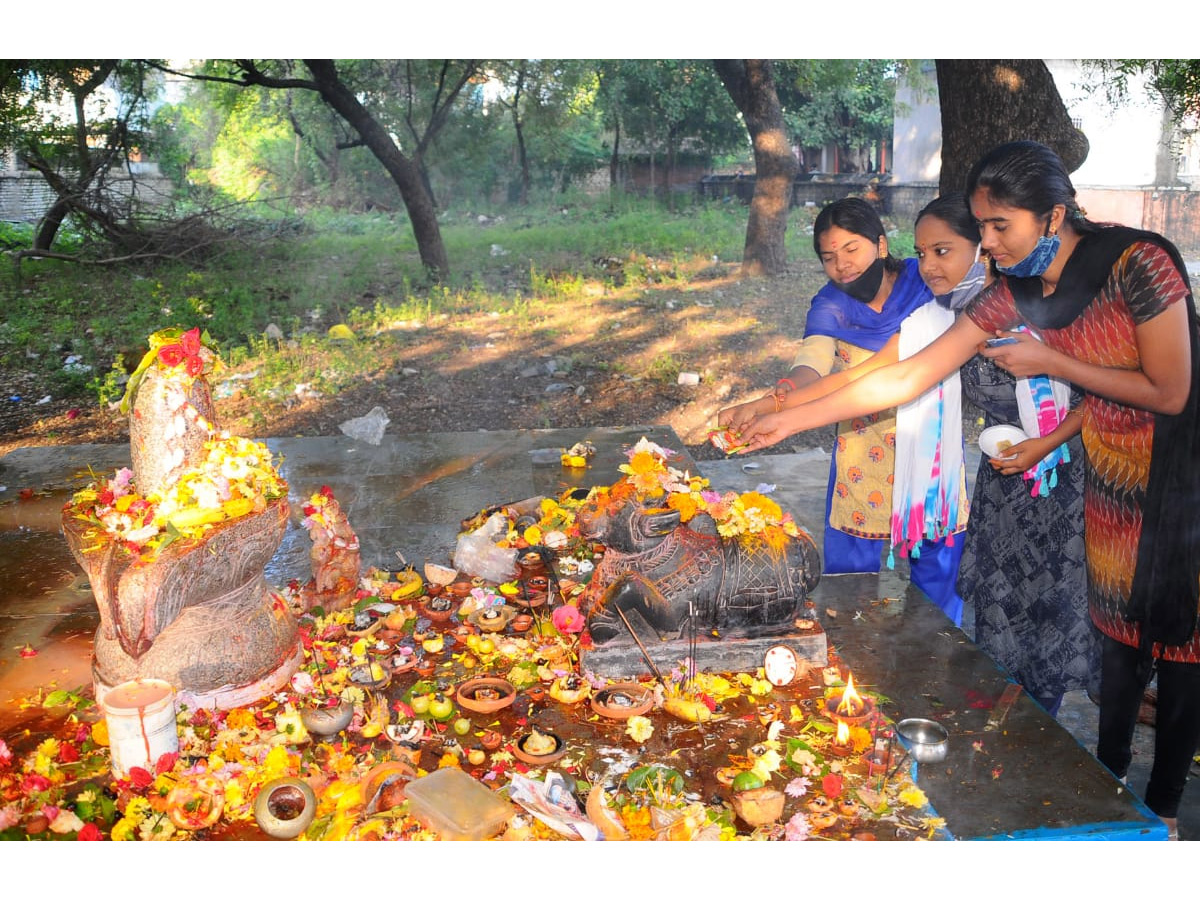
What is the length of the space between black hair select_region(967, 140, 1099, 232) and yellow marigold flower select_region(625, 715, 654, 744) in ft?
6.11

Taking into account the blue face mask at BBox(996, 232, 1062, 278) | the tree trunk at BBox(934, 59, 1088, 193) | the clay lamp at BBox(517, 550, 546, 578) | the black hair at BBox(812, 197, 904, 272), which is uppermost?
the tree trunk at BBox(934, 59, 1088, 193)

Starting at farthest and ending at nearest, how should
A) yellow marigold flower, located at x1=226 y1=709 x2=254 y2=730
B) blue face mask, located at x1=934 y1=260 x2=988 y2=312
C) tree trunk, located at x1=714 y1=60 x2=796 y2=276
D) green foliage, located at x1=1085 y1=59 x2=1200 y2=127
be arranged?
tree trunk, located at x1=714 y1=60 x2=796 y2=276 → green foliage, located at x1=1085 y1=59 x2=1200 y2=127 → blue face mask, located at x1=934 y1=260 x2=988 y2=312 → yellow marigold flower, located at x1=226 y1=709 x2=254 y2=730

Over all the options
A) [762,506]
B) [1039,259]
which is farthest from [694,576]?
[1039,259]

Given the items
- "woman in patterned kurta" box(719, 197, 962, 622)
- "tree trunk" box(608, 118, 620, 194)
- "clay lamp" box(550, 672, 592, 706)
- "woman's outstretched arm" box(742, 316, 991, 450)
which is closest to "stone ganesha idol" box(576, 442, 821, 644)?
"clay lamp" box(550, 672, 592, 706)

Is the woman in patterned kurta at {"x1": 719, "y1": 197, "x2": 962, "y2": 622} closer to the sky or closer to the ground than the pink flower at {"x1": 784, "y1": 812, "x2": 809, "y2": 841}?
closer to the sky

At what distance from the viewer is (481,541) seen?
4.14 m

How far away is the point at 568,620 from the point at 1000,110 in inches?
180

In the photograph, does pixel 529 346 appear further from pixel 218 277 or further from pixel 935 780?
pixel 935 780

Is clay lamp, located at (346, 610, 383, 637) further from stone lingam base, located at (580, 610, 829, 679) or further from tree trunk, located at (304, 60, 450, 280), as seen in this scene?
tree trunk, located at (304, 60, 450, 280)

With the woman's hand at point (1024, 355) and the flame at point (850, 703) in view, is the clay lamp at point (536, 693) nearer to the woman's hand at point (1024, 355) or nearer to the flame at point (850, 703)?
the flame at point (850, 703)

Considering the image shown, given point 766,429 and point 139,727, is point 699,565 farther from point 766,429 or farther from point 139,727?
point 139,727

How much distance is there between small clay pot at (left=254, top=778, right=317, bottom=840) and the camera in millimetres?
2488

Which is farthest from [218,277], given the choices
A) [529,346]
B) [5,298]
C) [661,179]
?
[661,179]

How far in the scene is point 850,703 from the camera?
296 cm
